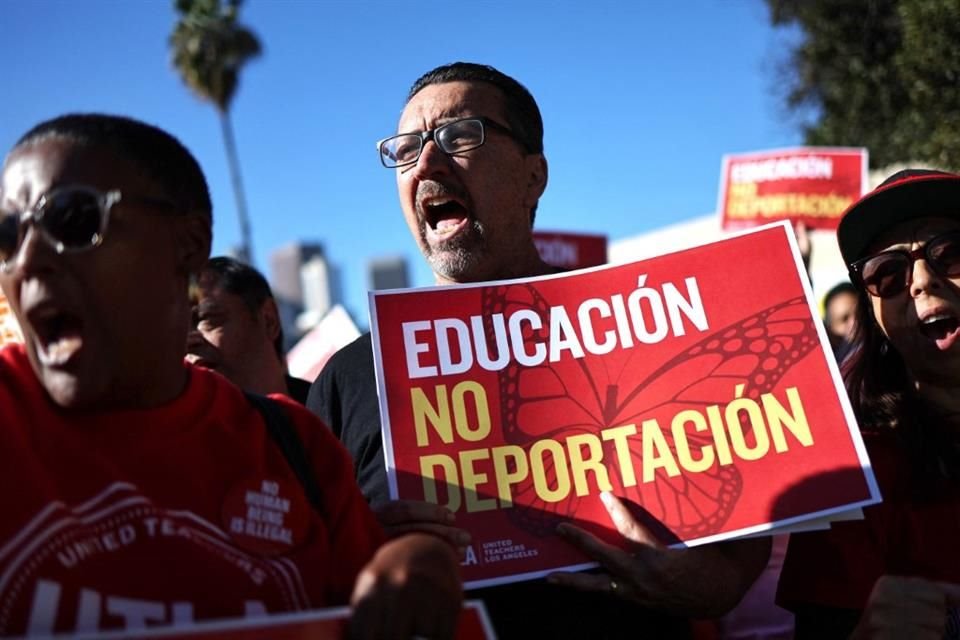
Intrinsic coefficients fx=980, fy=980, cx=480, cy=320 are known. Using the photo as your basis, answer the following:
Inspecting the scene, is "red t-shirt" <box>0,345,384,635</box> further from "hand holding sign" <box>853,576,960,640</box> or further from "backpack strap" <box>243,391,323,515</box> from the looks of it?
"hand holding sign" <box>853,576,960,640</box>

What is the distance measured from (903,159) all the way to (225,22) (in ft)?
72.9

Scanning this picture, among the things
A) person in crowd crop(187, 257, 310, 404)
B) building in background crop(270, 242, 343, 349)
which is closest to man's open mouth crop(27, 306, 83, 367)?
person in crowd crop(187, 257, 310, 404)

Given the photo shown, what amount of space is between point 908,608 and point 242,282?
281cm

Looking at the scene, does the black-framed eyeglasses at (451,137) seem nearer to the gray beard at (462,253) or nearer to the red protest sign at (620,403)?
the gray beard at (462,253)

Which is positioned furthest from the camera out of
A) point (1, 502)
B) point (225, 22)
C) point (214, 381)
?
point (225, 22)

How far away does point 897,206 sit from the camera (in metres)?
2.20

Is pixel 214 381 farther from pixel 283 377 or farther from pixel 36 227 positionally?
pixel 283 377

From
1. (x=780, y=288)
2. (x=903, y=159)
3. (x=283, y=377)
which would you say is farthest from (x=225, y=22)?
(x=780, y=288)

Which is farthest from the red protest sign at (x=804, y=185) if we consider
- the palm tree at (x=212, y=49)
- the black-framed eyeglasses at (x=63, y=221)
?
the palm tree at (x=212, y=49)

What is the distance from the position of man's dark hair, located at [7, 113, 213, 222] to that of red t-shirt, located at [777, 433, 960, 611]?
141 centimetres

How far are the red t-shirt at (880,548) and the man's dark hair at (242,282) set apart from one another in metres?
2.44

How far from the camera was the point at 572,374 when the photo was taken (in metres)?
2.10

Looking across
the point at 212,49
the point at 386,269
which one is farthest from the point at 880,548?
the point at 386,269

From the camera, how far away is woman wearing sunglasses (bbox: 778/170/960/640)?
2025mm
